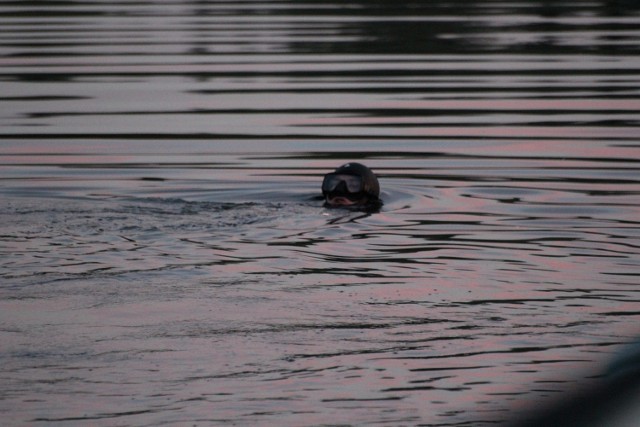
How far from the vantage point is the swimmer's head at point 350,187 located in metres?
12.5

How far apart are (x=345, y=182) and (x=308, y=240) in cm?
198

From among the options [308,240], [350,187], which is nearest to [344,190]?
[350,187]

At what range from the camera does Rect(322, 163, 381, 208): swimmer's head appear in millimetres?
12539

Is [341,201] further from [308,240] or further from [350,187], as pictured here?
[308,240]

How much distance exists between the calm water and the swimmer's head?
363mm

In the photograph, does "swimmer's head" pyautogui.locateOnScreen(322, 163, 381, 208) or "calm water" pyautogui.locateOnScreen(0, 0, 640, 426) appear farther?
"swimmer's head" pyautogui.locateOnScreen(322, 163, 381, 208)

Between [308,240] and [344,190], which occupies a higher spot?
[344,190]

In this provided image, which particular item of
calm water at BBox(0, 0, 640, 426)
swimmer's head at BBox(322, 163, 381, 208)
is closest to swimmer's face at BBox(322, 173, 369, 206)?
swimmer's head at BBox(322, 163, 381, 208)

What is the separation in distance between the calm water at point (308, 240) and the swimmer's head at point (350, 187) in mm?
363

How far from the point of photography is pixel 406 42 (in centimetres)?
3094

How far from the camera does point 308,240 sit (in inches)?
420

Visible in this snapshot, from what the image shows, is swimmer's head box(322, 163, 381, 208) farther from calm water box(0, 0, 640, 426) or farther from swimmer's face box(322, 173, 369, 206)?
calm water box(0, 0, 640, 426)

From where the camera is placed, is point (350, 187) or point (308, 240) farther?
point (350, 187)

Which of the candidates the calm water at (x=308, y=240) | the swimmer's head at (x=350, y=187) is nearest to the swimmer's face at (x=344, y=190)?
the swimmer's head at (x=350, y=187)
